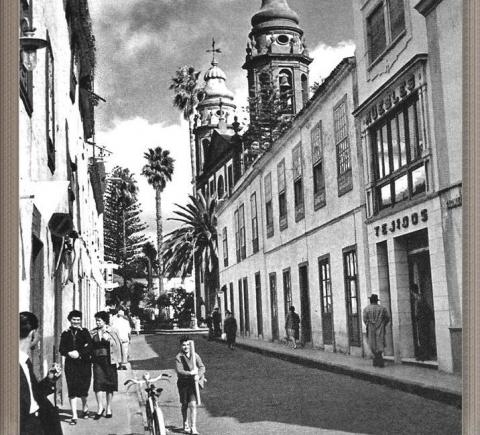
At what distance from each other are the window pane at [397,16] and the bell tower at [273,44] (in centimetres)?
92

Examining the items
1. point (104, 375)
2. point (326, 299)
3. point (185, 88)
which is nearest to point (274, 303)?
point (326, 299)

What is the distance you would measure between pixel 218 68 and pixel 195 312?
1.72 m

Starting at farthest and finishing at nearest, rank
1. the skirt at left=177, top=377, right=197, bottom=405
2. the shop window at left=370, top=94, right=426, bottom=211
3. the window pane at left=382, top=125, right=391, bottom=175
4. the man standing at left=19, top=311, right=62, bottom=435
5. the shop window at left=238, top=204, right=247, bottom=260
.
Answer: the shop window at left=238, top=204, right=247, bottom=260 < the window pane at left=382, top=125, right=391, bottom=175 < the shop window at left=370, top=94, right=426, bottom=211 < the skirt at left=177, top=377, right=197, bottom=405 < the man standing at left=19, top=311, right=62, bottom=435

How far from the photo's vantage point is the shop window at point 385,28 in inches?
226

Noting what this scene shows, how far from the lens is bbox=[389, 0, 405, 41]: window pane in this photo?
5.98 metres

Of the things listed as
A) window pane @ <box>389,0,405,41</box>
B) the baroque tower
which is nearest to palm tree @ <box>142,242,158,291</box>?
the baroque tower

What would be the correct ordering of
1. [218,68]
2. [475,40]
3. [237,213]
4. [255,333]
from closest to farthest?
[475,40] < [218,68] < [237,213] < [255,333]

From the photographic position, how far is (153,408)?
439 cm

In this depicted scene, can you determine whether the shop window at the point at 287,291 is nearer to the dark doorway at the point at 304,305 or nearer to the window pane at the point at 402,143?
the dark doorway at the point at 304,305

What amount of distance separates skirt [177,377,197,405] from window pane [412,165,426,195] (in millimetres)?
2268

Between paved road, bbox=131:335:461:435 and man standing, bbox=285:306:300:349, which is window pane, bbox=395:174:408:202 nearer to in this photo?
man standing, bbox=285:306:300:349

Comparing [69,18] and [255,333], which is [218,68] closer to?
[69,18]

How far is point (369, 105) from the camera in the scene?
242 inches

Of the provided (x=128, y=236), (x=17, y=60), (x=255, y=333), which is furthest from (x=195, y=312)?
(x=17, y=60)
